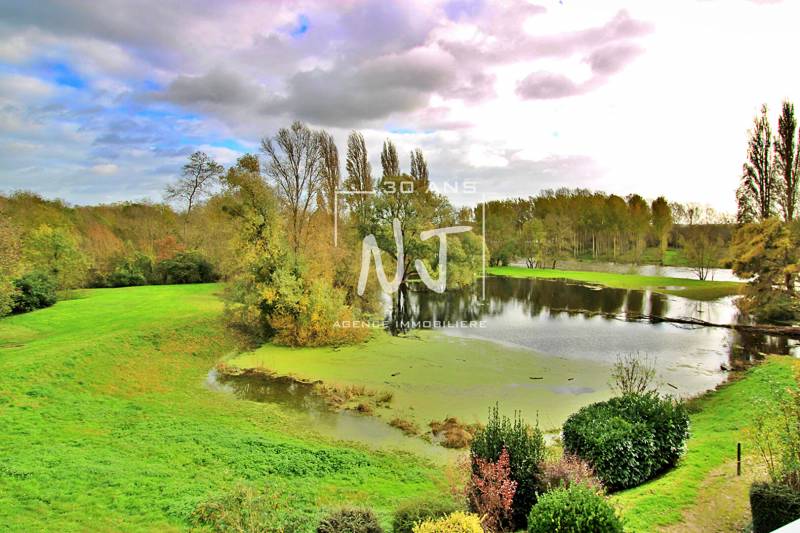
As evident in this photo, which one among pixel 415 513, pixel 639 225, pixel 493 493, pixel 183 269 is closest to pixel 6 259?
pixel 415 513

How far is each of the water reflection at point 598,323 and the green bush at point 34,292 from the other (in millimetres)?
19954

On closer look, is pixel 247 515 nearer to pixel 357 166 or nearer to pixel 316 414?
pixel 316 414

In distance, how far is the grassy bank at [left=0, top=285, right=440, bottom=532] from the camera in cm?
691

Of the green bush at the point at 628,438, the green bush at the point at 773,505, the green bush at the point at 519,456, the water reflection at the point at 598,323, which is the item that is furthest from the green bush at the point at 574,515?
the water reflection at the point at 598,323

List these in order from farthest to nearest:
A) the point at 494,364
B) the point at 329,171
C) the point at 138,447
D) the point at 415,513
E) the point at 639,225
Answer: the point at 639,225 < the point at 329,171 < the point at 494,364 < the point at 138,447 < the point at 415,513

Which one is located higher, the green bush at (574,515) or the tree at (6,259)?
the tree at (6,259)

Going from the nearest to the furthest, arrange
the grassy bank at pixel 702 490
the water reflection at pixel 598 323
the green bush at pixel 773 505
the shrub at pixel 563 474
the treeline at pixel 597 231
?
the green bush at pixel 773 505 → the grassy bank at pixel 702 490 → the shrub at pixel 563 474 → the water reflection at pixel 598 323 → the treeline at pixel 597 231

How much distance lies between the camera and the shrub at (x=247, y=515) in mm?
5266

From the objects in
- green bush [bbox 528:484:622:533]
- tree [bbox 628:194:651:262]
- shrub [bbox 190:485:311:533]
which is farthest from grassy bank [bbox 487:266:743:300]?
shrub [bbox 190:485:311:533]

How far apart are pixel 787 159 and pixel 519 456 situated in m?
39.0

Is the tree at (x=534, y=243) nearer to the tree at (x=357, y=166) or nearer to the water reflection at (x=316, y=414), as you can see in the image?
the tree at (x=357, y=166)

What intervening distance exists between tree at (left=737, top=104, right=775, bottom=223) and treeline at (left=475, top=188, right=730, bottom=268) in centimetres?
2571

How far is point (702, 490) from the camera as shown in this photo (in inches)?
263

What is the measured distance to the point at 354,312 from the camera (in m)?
23.0
